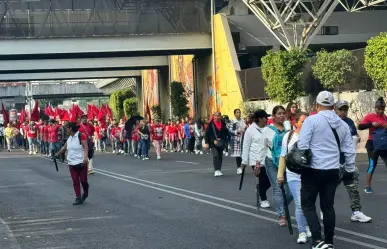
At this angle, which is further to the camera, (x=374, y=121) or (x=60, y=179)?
(x=60, y=179)

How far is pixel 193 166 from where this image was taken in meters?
24.1

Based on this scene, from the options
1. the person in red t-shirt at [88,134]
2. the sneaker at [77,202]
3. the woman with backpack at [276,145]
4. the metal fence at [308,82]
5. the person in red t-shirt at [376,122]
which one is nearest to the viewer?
the woman with backpack at [276,145]

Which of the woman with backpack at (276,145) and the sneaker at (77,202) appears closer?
the woman with backpack at (276,145)

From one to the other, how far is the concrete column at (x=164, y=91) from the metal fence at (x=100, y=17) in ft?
42.9

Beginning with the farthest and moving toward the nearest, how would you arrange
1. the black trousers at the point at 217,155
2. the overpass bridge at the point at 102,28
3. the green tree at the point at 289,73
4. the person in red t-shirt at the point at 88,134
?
the overpass bridge at the point at 102,28
the green tree at the point at 289,73
the person in red t-shirt at the point at 88,134
the black trousers at the point at 217,155

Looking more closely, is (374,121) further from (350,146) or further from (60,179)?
(60,179)

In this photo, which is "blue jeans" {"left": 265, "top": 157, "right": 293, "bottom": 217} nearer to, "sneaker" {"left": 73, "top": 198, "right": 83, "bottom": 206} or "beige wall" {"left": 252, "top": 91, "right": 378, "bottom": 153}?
"sneaker" {"left": 73, "top": 198, "right": 83, "bottom": 206}

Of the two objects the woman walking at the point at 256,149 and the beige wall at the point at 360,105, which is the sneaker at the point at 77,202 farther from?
the beige wall at the point at 360,105

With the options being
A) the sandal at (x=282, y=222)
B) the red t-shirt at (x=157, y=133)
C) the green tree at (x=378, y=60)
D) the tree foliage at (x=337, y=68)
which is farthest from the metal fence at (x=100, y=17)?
the sandal at (x=282, y=222)

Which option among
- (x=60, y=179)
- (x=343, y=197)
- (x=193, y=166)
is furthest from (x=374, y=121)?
(x=193, y=166)

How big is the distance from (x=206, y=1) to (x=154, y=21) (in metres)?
3.29

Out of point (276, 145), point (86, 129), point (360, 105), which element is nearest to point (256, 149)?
point (276, 145)

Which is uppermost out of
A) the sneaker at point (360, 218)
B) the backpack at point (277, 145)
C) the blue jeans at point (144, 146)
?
the backpack at point (277, 145)

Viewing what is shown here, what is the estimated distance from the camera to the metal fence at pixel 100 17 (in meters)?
41.1
